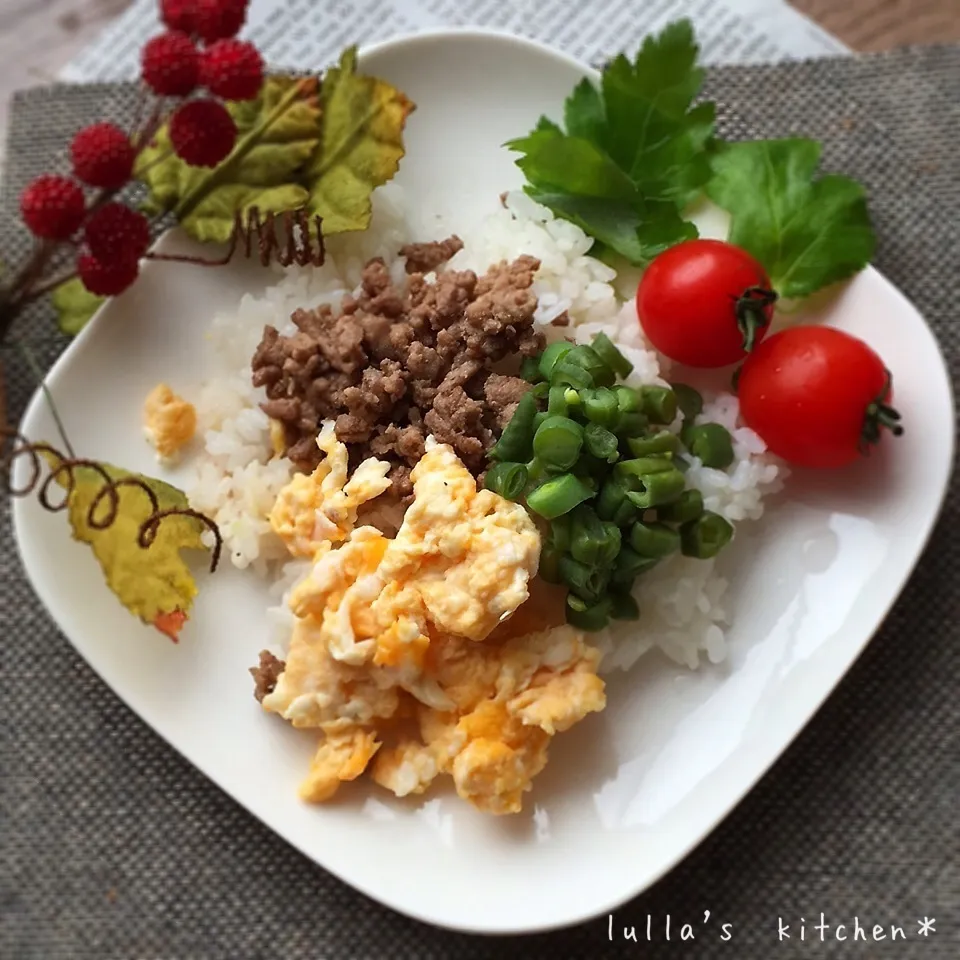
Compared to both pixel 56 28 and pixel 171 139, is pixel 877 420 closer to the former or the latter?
pixel 171 139

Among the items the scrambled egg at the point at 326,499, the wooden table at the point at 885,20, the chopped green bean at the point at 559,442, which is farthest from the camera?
the wooden table at the point at 885,20

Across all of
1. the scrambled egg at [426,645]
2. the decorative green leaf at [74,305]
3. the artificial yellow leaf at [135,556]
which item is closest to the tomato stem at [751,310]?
the scrambled egg at [426,645]

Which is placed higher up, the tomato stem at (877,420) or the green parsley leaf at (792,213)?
the green parsley leaf at (792,213)

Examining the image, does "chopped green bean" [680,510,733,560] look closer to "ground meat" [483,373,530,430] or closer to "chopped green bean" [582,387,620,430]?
"chopped green bean" [582,387,620,430]

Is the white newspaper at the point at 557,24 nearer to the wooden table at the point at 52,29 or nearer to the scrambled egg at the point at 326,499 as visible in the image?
the wooden table at the point at 52,29

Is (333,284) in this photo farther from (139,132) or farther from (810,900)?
(810,900)

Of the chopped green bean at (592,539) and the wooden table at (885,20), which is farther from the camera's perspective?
the wooden table at (885,20)

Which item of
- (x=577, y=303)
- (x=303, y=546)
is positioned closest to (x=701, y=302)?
(x=577, y=303)
